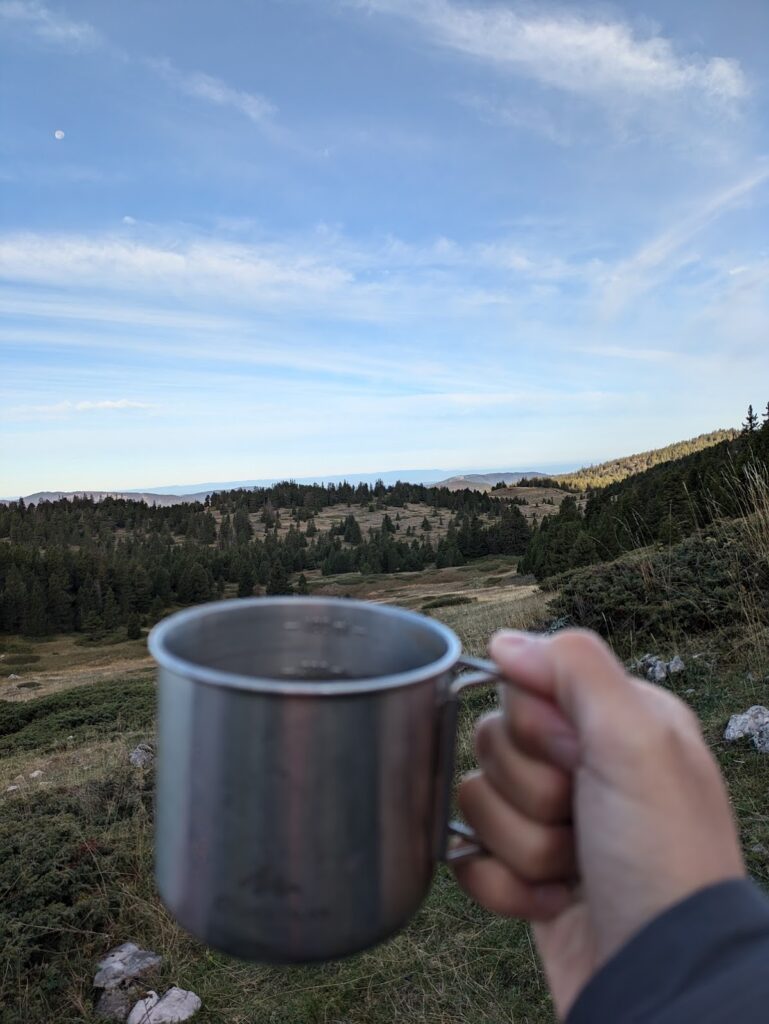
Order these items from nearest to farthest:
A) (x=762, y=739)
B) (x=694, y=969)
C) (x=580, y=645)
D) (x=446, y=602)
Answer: (x=694, y=969) → (x=580, y=645) → (x=762, y=739) → (x=446, y=602)

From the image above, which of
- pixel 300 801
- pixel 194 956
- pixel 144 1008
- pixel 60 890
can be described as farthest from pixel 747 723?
pixel 60 890

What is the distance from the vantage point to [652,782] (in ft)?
3.15

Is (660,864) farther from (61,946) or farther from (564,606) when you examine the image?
(564,606)

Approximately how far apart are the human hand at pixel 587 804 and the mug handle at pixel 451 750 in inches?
1.2

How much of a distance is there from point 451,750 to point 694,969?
17.6 inches

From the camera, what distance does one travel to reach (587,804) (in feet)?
3.38

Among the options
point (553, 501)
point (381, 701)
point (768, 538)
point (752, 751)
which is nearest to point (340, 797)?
point (381, 701)

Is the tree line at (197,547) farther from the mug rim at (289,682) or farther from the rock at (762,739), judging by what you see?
the mug rim at (289,682)

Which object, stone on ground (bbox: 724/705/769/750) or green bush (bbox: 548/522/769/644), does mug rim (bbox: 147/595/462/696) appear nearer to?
stone on ground (bbox: 724/705/769/750)

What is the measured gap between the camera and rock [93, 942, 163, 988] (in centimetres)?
327

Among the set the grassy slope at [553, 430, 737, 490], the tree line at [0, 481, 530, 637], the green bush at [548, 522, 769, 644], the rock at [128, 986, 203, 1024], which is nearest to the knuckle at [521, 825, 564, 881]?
the rock at [128, 986, 203, 1024]

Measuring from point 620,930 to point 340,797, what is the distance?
1.58ft

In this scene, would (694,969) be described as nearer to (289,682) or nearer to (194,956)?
(289,682)

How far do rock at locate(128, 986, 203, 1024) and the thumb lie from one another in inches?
122
